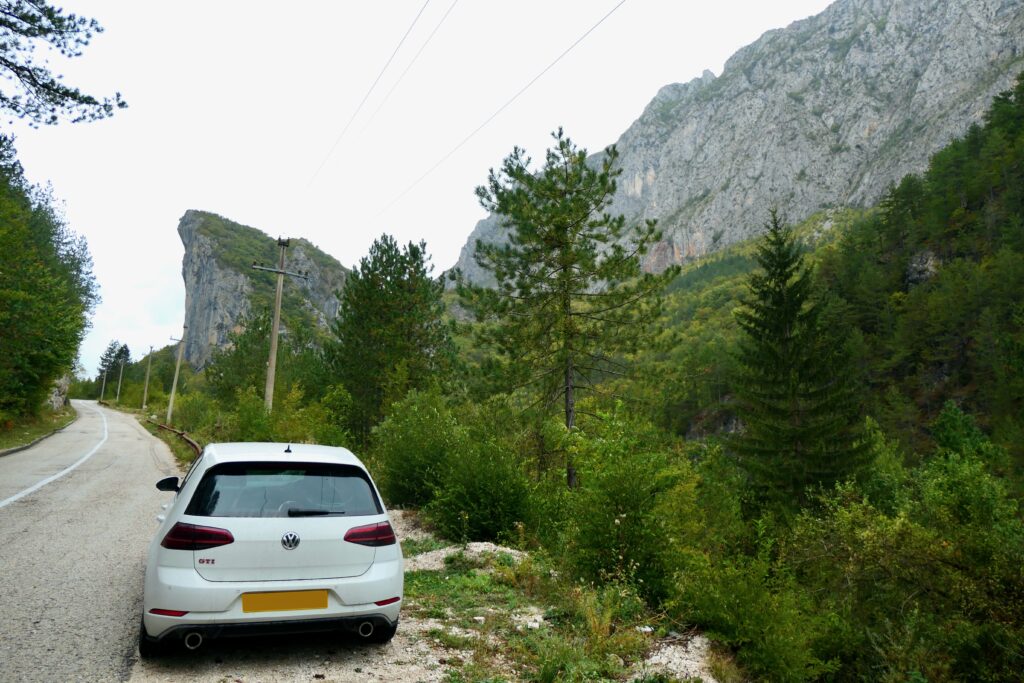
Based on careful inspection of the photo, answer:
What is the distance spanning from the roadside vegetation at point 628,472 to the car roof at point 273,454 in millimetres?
1729

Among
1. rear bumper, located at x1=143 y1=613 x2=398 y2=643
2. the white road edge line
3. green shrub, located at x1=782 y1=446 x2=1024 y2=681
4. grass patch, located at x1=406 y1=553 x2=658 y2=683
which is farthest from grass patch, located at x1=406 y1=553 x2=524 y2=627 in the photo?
the white road edge line

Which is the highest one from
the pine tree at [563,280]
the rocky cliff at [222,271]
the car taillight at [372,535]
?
the rocky cliff at [222,271]

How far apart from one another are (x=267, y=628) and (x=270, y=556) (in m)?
0.44

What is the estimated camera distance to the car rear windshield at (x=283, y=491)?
3.86 meters

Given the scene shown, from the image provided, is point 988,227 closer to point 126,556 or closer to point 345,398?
point 345,398

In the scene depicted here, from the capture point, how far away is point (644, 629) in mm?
4836

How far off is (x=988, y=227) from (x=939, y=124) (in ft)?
361

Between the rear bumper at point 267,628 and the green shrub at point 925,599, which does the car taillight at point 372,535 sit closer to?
the rear bumper at point 267,628

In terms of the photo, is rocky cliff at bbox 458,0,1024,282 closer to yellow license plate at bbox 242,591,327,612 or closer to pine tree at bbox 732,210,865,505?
pine tree at bbox 732,210,865,505

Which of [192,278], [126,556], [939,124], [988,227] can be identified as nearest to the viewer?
[126,556]

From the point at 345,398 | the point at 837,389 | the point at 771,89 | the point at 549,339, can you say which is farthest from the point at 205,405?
the point at 771,89

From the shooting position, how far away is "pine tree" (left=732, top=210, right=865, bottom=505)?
2536 centimetres

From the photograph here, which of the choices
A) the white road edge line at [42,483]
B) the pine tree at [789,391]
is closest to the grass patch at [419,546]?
the white road edge line at [42,483]

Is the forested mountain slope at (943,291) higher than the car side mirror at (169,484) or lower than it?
higher
